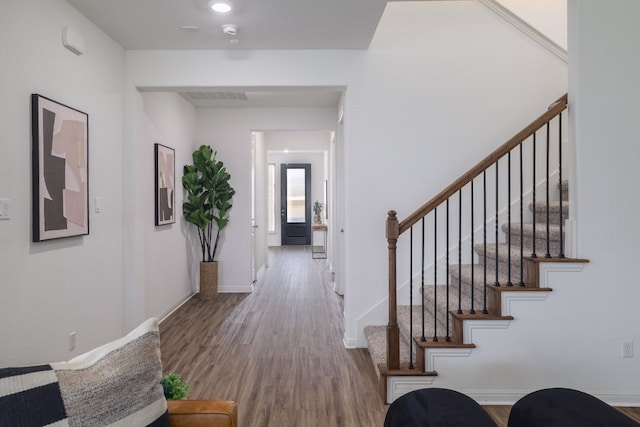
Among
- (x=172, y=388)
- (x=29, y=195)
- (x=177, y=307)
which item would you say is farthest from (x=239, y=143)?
(x=172, y=388)

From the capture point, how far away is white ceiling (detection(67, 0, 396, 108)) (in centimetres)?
268

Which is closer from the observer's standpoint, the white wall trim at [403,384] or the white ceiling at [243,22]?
the white wall trim at [403,384]

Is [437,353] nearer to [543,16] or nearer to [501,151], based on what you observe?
[501,151]

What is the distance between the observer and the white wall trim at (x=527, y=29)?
11.2 feet

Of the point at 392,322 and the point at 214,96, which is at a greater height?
the point at 214,96

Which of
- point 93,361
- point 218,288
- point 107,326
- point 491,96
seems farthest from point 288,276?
point 93,361

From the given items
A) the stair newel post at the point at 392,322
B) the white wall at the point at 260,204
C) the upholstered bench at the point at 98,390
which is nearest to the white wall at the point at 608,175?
the stair newel post at the point at 392,322

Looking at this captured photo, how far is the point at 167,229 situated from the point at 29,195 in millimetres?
2241

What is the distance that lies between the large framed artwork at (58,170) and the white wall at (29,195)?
0.15ft

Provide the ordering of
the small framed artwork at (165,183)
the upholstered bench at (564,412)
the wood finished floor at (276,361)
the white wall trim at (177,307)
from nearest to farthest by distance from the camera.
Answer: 1. the upholstered bench at (564,412)
2. the wood finished floor at (276,361)
3. the small framed artwork at (165,183)
4. the white wall trim at (177,307)

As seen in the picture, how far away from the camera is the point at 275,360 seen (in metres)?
3.21

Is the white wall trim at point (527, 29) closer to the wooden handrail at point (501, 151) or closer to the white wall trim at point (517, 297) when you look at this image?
the wooden handrail at point (501, 151)

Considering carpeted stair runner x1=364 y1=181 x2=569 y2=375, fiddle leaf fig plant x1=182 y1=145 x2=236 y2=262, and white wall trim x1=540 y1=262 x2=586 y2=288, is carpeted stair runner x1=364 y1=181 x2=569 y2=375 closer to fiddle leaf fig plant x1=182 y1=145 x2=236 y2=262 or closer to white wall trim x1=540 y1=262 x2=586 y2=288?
white wall trim x1=540 y1=262 x2=586 y2=288

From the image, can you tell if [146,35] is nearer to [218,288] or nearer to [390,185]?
[390,185]
